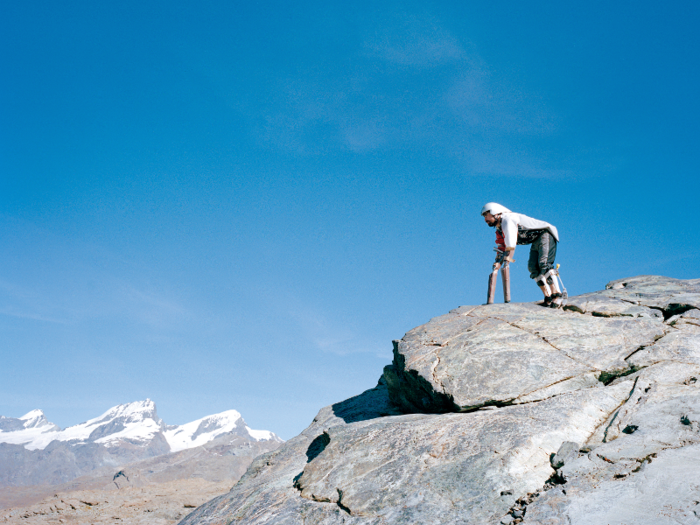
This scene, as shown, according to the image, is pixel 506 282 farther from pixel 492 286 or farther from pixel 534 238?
pixel 534 238

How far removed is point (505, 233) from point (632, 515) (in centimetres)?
784

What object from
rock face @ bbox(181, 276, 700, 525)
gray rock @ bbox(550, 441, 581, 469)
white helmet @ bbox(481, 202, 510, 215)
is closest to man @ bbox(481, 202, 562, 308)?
white helmet @ bbox(481, 202, 510, 215)

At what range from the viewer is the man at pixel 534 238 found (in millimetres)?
11836

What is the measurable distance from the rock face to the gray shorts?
1285 millimetres

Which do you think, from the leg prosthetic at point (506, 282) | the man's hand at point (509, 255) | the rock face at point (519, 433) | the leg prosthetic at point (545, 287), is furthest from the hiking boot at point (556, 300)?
the man's hand at point (509, 255)

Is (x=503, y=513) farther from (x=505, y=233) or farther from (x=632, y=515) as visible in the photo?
(x=505, y=233)

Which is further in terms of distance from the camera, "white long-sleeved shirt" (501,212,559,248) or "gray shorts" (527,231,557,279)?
"gray shorts" (527,231,557,279)

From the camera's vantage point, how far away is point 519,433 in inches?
Answer: 276

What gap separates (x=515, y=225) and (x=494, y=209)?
0.70 meters

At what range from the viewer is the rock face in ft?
18.5

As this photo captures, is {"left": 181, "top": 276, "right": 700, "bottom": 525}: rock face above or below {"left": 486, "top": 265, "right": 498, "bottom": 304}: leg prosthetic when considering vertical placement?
below

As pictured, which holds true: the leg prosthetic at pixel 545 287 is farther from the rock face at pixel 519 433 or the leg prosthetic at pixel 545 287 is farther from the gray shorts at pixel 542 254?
the rock face at pixel 519 433

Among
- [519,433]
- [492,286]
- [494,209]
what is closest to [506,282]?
[492,286]

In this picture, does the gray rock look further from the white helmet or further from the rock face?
the white helmet
